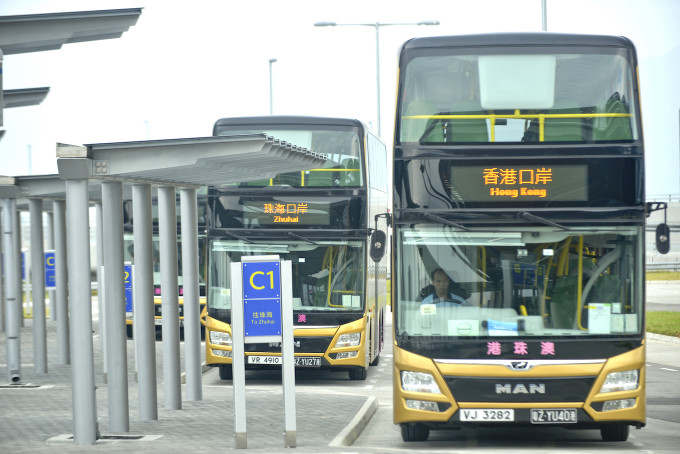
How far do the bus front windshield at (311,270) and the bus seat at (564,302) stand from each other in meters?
7.01

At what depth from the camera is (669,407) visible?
1521 cm

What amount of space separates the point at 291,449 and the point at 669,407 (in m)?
6.96

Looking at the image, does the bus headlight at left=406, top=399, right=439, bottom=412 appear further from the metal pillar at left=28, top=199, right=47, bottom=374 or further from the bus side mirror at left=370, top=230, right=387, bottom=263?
the metal pillar at left=28, top=199, right=47, bottom=374

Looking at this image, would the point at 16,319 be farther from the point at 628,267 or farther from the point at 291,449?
the point at 628,267

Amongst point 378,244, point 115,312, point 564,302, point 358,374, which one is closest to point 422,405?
point 564,302

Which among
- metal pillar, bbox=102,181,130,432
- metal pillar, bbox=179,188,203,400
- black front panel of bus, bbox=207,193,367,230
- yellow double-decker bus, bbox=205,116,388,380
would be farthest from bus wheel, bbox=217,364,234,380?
metal pillar, bbox=102,181,130,432

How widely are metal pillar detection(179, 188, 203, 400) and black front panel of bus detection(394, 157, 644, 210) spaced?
436cm

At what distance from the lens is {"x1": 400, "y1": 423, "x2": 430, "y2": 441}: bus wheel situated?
36.7ft

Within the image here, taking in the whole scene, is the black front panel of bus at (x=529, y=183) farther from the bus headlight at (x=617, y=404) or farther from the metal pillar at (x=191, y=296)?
the metal pillar at (x=191, y=296)

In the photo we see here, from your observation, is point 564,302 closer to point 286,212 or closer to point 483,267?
point 483,267

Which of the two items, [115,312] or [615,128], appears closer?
[615,128]

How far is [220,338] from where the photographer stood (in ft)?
57.3

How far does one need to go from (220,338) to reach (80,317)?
6.83 metres

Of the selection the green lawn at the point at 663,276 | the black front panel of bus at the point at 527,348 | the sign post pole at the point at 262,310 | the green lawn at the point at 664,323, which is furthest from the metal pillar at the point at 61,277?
the green lawn at the point at 663,276
